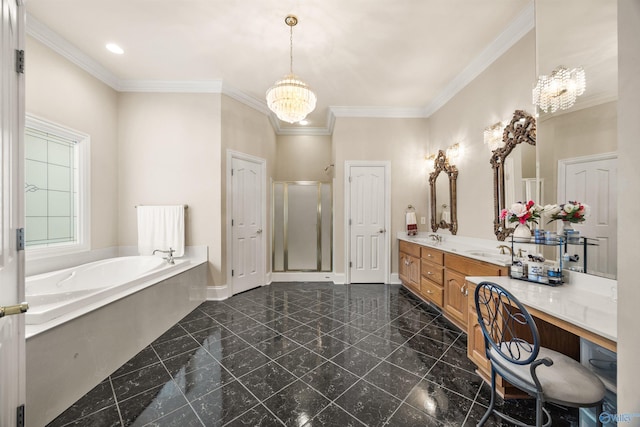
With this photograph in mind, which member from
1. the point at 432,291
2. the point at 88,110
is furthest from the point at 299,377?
the point at 88,110

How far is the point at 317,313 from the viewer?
9.51 feet

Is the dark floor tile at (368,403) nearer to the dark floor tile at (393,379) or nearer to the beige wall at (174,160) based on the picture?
the dark floor tile at (393,379)

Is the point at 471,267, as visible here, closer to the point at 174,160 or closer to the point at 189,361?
the point at 189,361

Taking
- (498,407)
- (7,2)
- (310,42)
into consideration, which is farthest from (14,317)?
(310,42)

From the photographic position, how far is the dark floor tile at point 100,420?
1.37 metres

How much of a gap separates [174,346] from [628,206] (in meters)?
3.00

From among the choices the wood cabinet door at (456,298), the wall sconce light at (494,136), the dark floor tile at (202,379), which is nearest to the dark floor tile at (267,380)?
the dark floor tile at (202,379)

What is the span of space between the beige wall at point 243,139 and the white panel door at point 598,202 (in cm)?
357

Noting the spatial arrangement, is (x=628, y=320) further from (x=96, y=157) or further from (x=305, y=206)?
(x=96, y=157)

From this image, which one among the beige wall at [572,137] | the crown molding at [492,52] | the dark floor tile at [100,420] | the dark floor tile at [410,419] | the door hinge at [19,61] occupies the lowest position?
the dark floor tile at [410,419]

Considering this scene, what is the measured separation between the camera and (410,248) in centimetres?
360

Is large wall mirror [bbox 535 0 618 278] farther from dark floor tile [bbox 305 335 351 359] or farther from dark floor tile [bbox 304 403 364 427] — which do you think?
dark floor tile [bbox 305 335 351 359]

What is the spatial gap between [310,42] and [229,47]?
35.3 inches

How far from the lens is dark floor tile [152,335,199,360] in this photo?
206 cm
